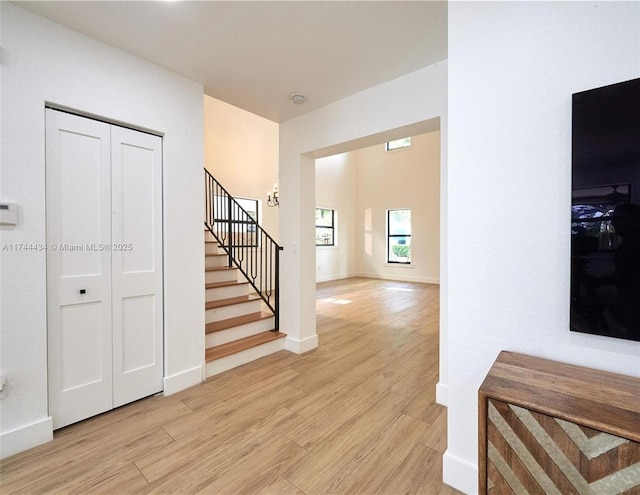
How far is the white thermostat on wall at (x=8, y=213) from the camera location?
1.67m

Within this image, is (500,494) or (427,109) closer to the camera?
(500,494)

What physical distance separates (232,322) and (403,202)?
23.1 ft

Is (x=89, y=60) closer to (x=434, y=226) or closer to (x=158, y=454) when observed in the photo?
(x=158, y=454)

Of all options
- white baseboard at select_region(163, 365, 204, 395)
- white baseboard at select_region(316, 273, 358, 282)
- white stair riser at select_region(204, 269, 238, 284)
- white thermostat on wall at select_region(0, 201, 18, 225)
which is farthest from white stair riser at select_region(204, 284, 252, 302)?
white baseboard at select_region(316, 273, 358, 282)

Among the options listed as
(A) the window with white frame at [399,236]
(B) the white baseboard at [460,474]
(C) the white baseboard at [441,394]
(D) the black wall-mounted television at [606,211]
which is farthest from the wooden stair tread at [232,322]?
(A) the window with white frame at [399,236]

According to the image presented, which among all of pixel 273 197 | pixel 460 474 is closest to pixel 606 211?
pixel 460 474

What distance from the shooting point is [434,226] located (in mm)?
8234

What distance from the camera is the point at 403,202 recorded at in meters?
8.85

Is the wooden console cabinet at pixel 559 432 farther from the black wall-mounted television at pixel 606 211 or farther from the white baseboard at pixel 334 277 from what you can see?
the white baseboard at pixel 334 277

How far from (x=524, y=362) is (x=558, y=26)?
144 centimetres

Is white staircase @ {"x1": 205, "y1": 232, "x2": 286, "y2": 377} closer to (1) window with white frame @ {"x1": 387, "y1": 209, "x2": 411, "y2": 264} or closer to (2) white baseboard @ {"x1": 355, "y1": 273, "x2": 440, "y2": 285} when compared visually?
(2) white baseboard @ {"x1": 355, "y1": 273, "x2": 440, "y2": 285}

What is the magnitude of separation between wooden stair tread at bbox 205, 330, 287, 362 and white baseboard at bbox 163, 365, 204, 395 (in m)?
0.14

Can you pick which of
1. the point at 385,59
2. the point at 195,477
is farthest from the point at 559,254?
the point at 195,477

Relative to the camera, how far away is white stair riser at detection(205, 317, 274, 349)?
9.78 feet
